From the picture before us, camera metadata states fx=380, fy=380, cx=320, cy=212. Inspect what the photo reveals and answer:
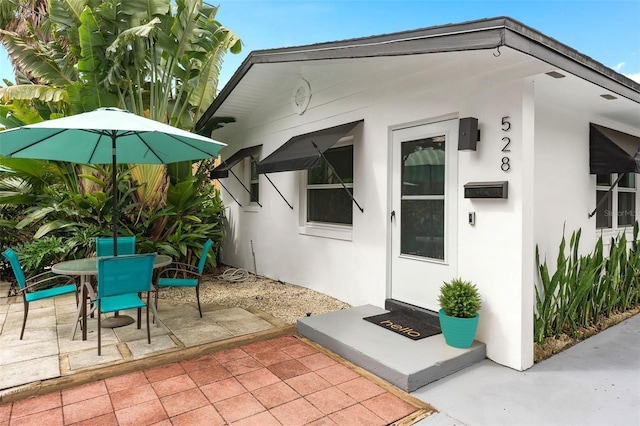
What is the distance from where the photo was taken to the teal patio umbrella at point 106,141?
12.2ft

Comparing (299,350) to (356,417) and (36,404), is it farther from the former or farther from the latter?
(36,404)

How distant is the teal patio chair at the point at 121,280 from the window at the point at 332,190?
2921 mm

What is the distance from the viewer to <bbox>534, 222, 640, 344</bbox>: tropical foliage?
14.1 ft

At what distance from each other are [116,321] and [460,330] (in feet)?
13.7

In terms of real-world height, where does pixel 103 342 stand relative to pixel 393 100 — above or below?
below

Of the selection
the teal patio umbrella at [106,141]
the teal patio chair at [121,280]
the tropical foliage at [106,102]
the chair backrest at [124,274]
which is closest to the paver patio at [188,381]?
the teal patio chair at [121,280]

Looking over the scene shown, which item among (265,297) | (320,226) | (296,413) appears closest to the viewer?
(296,413)

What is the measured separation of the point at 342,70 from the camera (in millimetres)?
5738

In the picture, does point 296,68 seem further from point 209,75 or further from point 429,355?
point 429,355

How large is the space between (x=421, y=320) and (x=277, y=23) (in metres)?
9.52

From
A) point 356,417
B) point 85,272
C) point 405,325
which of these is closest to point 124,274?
point 85,272

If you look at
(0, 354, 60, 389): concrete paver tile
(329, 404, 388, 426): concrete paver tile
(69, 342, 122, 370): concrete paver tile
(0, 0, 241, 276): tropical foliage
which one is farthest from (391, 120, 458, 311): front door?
(0, 0, 241, 276): tropical foliage

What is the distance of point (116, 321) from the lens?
487cm

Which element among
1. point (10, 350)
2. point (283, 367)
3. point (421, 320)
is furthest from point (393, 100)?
point (10, 350)
